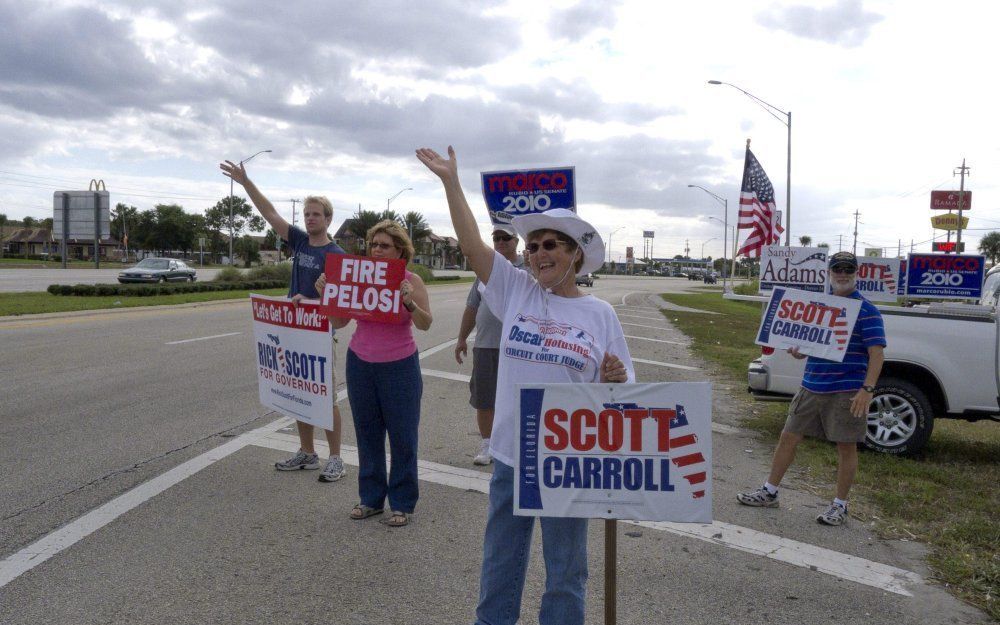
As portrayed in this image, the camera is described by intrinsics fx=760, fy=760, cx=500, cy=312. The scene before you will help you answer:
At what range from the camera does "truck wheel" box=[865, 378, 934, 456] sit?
691 centimetres

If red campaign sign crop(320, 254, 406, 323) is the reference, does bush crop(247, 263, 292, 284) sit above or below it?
below

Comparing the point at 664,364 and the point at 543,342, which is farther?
the point at 664,364

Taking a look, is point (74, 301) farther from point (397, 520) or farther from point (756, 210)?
point (397, 520)

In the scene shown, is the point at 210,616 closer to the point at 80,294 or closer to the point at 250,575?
the point at 250,575

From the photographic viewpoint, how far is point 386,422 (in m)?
4.79

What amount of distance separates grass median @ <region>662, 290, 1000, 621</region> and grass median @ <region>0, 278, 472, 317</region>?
1804 cm

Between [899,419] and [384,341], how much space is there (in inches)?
196

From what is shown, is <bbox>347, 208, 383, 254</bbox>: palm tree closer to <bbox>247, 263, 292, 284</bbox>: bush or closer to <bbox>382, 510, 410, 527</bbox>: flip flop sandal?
<bbox>247, 263, 292, 284</bbox>: bush

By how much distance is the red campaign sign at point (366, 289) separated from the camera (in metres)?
4.74

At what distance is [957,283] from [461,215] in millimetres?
18236

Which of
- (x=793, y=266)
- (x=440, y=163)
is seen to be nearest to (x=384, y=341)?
(x=440, y=163)

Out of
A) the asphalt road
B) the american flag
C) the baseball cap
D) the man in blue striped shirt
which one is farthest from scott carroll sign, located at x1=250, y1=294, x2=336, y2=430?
the american flag

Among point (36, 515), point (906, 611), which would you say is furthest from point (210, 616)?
point (906, 611)

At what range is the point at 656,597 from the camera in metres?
3.86
